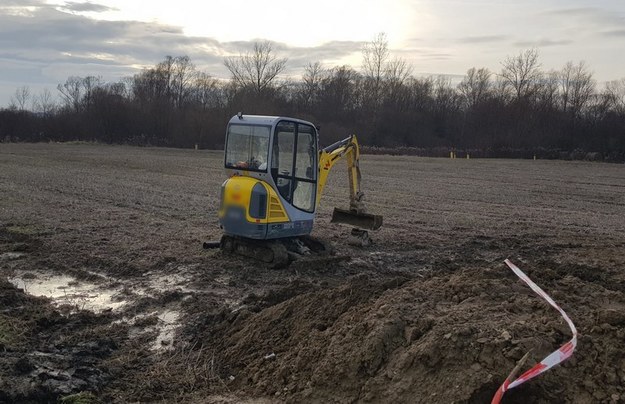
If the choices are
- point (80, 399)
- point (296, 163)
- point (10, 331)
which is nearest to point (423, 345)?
point (80, 399)

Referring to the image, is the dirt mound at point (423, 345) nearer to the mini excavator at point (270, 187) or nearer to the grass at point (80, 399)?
the grass at point (80, 399)

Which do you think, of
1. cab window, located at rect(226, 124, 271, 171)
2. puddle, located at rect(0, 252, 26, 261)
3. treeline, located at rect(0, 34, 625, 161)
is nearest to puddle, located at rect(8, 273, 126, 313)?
puddle, located at rect(0, 252, 26, 261)

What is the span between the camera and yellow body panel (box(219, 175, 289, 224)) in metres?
9.93

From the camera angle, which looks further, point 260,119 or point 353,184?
point 353,184

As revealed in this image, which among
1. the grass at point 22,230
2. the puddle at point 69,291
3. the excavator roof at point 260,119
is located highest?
the excavator roof at point 260,119

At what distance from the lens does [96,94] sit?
3184 inches

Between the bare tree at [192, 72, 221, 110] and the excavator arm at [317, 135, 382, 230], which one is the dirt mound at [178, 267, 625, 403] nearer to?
the excavator arm at [317, 135, 382, 230]

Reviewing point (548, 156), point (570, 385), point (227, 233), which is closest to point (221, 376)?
point (570, 385)

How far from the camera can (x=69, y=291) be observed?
882 centimetres

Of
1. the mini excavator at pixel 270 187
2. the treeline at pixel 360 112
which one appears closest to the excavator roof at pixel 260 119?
the mini excavator at pixel 270 187

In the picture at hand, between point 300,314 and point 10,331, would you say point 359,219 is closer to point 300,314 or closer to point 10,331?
point 300,314

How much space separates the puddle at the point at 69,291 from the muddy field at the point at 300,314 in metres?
0.04

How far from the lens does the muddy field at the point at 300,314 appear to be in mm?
4730

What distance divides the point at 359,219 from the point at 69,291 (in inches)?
224
